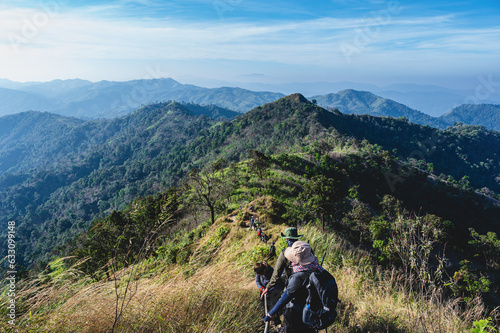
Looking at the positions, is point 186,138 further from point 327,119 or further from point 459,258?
point 459,258

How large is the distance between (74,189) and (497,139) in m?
277

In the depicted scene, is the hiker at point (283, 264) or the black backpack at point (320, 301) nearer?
the black backpack at point (320, 301)

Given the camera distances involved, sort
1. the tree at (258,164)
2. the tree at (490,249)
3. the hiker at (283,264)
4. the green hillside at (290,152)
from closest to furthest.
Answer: the hiker at (283,264), the tree at (490,249), the tree at (258,164), the green hillside at (290,152)

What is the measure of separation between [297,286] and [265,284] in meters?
1.16

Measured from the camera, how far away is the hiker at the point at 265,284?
12.7 feet

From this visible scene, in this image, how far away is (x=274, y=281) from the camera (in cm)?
381

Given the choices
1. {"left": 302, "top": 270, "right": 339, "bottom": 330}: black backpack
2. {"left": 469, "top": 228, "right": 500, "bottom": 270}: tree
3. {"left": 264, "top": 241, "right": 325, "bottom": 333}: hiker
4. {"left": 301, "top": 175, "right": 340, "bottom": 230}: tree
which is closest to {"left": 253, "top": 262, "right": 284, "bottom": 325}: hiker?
{"left": 264, "top": 241, "right": 325, "bottom": 333}: hiker

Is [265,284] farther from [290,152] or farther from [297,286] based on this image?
[290,152]


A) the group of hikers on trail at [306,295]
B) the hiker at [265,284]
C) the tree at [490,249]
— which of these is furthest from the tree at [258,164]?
the tree at [490,249]

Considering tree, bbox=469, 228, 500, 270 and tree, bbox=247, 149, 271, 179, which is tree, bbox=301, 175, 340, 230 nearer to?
tree, bbox=247, 149, 271, 179

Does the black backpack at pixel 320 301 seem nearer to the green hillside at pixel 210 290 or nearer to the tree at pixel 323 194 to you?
the green hillside at pixel 210 290

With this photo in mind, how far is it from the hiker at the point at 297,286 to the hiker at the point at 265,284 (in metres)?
0.47

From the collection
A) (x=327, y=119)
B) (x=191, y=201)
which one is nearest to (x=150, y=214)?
(x=191, y=201)

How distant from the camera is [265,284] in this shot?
415cm
